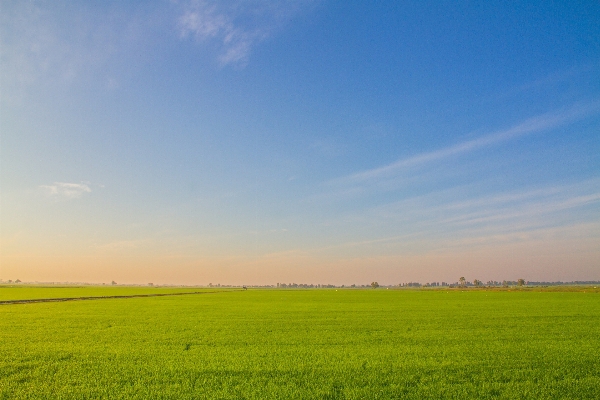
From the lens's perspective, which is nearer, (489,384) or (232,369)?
(489,384)

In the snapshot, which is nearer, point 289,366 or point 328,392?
point 328,392

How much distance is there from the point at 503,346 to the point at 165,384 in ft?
47.7

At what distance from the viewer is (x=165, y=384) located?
11211 millimetres

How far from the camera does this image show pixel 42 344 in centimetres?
1791

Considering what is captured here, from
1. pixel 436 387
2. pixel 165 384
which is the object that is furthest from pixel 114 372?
pixel 436 387

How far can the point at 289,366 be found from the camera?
13.2m

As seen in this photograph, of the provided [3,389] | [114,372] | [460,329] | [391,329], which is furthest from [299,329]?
[3,389]

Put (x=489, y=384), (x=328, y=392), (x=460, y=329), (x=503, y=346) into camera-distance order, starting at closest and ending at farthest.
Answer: (x=328, y=392)
(x=489, y=384)
(x=503, y=346)
(x=460, y=329)

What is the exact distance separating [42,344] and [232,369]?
36.7ft

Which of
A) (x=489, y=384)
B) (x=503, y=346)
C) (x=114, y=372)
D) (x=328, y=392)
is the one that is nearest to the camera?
(x=328, y=392)

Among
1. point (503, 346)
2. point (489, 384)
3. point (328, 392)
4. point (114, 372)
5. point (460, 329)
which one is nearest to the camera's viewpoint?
point (328, 392)

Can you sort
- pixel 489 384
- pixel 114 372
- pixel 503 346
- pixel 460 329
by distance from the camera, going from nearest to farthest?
pixel 489 384, pixel 114 372, pixel 503 346, pixel 460 329

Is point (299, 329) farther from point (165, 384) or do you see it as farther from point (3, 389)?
point (3, 389)

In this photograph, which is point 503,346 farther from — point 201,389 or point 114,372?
point 114,372
